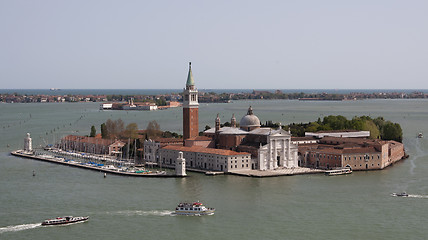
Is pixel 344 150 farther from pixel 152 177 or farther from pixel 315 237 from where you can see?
pixel 315 237

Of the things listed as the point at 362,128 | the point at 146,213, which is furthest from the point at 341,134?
the point at 146,213

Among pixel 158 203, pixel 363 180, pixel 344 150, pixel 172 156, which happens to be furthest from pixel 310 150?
pixel 158 203

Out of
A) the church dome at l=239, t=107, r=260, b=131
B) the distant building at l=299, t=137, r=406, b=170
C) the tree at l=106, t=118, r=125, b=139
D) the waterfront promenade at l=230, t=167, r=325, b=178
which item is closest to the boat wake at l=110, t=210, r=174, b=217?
the waterfront promenade at l=230, t=167, r=325, b=178

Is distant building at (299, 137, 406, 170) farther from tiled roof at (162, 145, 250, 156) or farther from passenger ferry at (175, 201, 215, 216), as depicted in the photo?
passenger ferry at (175, 201, 215, 216)

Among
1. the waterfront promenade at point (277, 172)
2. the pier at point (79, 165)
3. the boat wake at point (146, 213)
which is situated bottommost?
the boat wake at point (146, 213)

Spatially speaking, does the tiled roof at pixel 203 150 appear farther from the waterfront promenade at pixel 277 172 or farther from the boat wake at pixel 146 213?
the boat wake at pixel 146 213

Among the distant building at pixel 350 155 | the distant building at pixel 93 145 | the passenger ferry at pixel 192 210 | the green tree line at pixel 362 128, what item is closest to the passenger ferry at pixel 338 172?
the distant building at pixel 350 155
